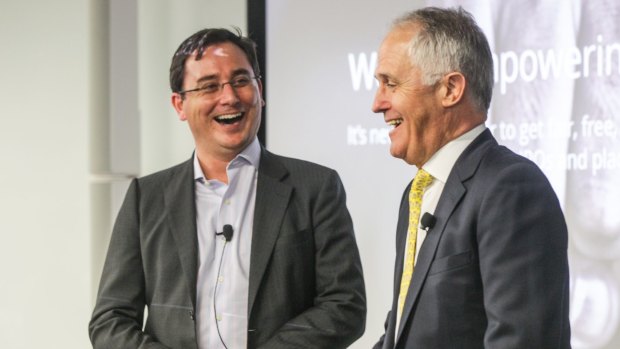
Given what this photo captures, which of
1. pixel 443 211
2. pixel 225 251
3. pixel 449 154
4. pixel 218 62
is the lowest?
pixel 225 251

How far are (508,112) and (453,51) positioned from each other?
2.02 m

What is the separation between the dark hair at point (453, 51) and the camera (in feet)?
6.97

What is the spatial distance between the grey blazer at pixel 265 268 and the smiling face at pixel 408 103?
590mm

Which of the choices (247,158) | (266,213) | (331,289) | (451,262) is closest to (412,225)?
(451,262)

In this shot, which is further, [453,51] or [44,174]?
[44,174]

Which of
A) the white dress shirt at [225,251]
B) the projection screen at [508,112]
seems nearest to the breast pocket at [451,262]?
the white dress shirt at [225,251]

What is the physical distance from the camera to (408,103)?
85.3 inches

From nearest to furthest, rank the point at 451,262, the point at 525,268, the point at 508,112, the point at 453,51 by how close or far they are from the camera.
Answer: the point at 525,268, the point at 451,262, the point at 453,51, the point at 508,112

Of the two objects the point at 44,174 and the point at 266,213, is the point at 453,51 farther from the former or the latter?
the point at 44,174

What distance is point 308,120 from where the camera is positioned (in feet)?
15.0

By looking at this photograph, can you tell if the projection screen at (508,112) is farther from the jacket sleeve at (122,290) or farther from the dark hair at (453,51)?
the dark hair at (453,51)

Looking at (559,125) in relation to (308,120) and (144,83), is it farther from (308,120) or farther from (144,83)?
(144,83)

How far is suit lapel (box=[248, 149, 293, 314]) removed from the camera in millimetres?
2664

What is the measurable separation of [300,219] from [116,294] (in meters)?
0.61
